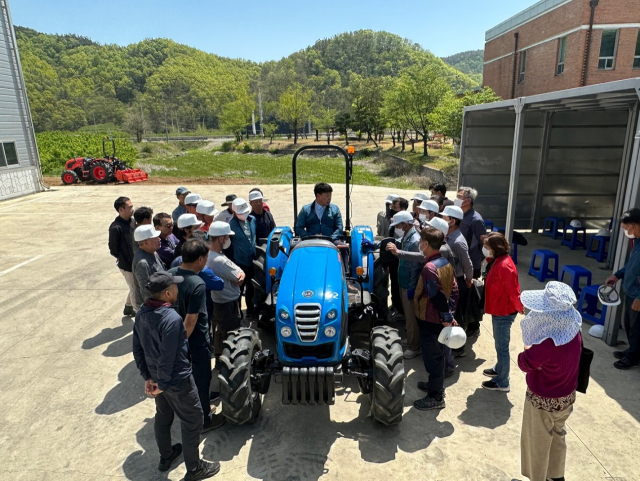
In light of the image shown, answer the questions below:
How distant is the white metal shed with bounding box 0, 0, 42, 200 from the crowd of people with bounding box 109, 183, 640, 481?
→ 46.8ft

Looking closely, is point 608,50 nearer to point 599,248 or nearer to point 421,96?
point 421,96

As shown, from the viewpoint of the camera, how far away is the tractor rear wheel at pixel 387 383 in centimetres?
371

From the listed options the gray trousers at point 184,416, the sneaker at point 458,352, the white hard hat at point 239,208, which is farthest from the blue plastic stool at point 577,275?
the gray trousers at point 184,416

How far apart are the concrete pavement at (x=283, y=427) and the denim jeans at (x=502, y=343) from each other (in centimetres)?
17

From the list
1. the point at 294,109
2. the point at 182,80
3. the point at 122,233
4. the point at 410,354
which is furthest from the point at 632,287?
the point at 182,80

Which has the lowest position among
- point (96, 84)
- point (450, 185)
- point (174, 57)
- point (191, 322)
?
point (450, 185)

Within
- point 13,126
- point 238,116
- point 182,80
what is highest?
point 182,80

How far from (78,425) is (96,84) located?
138m

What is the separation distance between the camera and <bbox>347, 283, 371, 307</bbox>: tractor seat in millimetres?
4729

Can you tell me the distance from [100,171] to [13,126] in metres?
4.27

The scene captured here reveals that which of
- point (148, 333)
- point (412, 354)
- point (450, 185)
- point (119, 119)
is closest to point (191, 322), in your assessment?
point (148, 333)

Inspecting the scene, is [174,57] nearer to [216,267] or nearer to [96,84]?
[96,84]

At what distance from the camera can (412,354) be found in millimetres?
5262

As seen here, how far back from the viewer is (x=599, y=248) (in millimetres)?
8898
